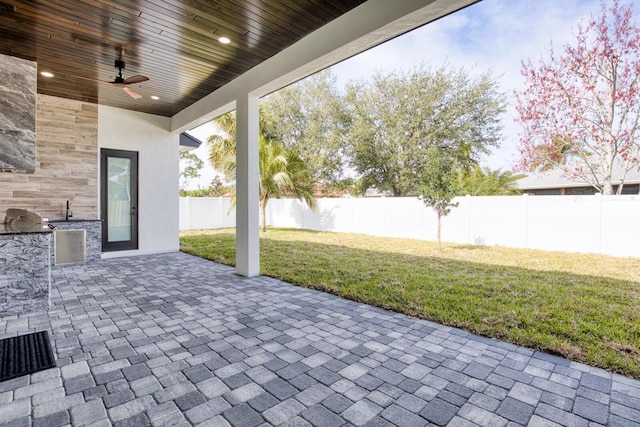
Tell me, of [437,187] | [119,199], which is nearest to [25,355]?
[119,199]

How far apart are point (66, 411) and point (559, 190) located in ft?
52.6

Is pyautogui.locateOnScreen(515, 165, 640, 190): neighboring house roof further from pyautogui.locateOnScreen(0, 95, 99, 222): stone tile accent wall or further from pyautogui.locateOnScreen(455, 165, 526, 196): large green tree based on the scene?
pyautogui.locateOnScreen(0, 95, 99, 222): stone tile accent wall

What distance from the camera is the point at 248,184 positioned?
5.15m

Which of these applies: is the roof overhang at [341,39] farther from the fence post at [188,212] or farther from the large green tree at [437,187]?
the fence post at [188,212]

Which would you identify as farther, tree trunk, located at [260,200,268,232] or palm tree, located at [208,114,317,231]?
tree trunk, located at [260,200,268,232]

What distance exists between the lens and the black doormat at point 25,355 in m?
2.31

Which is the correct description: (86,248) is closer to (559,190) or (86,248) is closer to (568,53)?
(568,53)

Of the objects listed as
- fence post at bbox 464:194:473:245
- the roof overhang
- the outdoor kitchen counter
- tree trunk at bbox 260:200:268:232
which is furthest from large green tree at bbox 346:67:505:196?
the outdoor kitchen counter

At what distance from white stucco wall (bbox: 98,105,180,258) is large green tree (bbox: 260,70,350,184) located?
8526 millimetres

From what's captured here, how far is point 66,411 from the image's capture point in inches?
72.8

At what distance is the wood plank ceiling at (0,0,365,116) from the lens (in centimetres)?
323

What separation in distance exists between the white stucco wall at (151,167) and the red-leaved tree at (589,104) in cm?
996

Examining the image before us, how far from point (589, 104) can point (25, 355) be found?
11.8m

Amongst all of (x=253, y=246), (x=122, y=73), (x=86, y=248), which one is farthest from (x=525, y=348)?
(x=86, y=248)
